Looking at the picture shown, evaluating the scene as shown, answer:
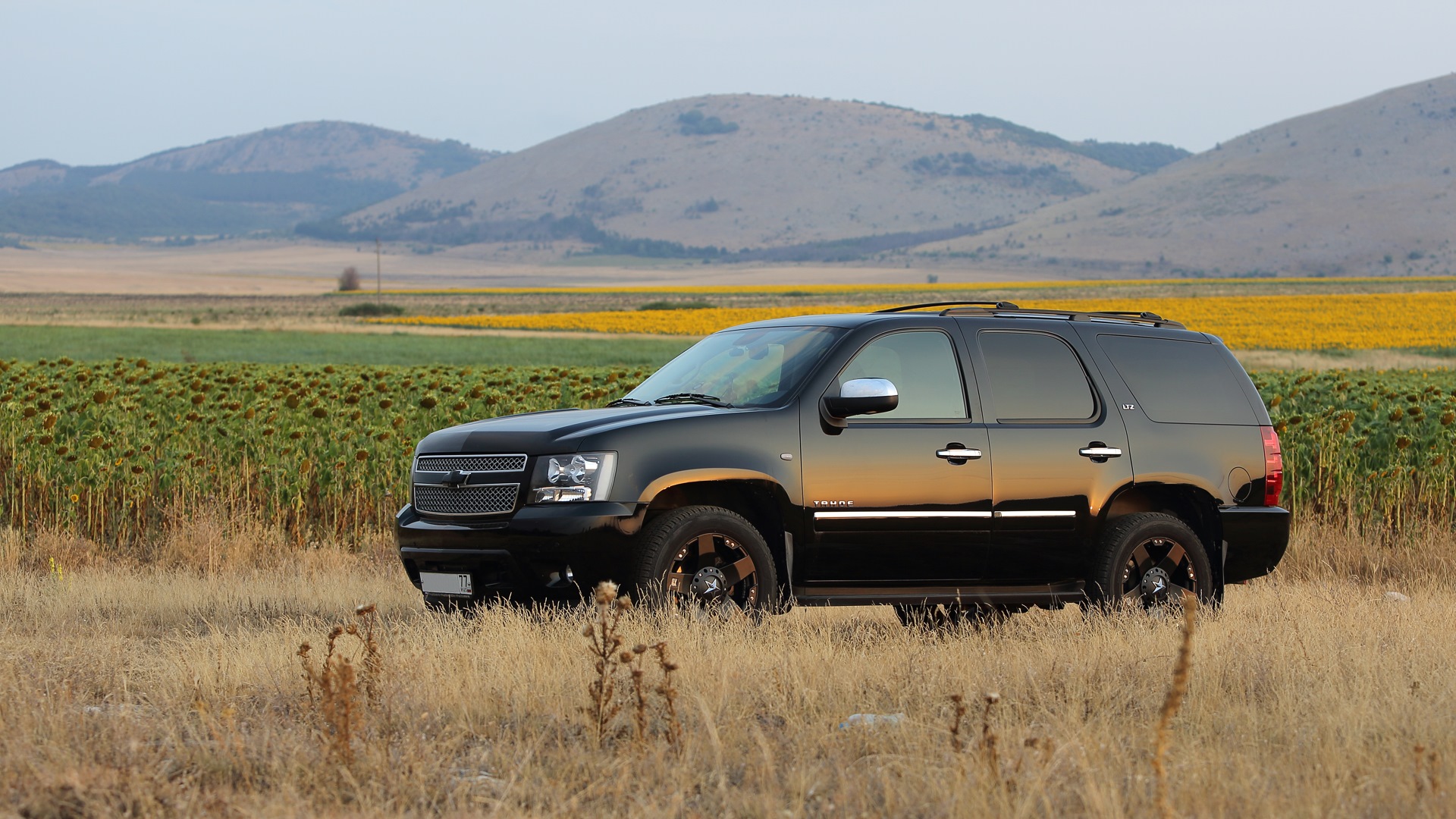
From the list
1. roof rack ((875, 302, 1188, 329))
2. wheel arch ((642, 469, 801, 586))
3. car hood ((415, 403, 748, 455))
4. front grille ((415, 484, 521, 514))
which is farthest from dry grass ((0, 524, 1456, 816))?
roof rack ((875, 302, 1188, 329))

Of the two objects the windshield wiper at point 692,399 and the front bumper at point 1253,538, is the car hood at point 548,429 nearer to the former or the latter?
the windshield wiper at point 692,399

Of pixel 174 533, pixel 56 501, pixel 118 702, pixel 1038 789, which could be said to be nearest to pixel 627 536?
pixel 118 702

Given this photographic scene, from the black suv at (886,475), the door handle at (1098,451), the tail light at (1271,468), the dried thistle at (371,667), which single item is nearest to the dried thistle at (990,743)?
the dried thistle at (371,667)

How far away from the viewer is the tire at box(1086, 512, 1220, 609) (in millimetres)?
8289

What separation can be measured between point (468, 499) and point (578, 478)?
67cm

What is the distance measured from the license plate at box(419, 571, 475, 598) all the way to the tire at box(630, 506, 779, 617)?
935mm

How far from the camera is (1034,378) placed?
8375mm

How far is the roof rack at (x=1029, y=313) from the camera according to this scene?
846cm

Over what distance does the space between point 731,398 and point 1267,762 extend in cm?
347

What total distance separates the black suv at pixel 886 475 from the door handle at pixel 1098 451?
18 mm

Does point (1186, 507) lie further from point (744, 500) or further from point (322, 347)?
point (322, 347)

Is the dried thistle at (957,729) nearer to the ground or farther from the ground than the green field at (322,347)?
farther from the ground

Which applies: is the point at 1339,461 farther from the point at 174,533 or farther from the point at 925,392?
the point at 174,533

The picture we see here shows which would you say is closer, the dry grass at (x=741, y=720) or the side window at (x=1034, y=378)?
the dry grass at (x=741, y=720)
